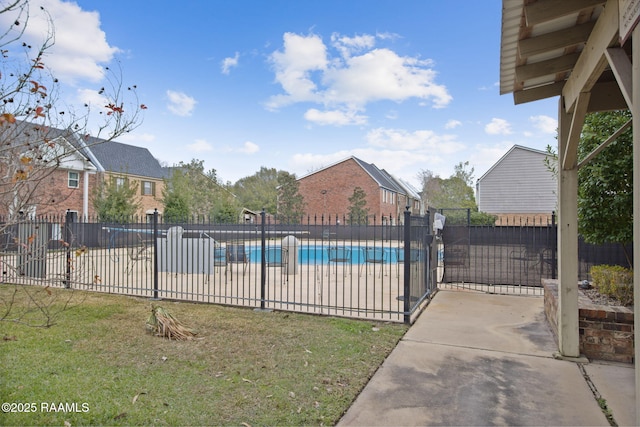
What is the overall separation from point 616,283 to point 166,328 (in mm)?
6130

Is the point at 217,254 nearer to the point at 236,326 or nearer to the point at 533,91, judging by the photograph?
the point at 236,326

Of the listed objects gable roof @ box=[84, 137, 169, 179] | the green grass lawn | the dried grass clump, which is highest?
gable roof @ box=[84, 137, 169, 179]

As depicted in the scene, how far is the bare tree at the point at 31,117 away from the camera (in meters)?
2.56

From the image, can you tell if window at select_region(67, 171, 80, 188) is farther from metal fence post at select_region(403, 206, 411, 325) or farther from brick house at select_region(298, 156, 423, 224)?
metal fence post at select_region(403, 206, 411, 325)

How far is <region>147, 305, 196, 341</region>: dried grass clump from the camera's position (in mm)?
5125

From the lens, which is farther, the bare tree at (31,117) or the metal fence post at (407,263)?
the metal fence post at (407,263)

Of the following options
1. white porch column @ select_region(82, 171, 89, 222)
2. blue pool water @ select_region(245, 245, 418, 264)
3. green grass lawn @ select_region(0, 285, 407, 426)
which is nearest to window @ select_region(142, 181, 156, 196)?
white porch column @ select_region(82, 171, 89, 222)

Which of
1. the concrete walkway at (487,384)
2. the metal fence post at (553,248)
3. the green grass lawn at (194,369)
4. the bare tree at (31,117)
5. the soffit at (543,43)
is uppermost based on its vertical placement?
the soffit at (543,43)

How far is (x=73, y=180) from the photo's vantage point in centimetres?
2361

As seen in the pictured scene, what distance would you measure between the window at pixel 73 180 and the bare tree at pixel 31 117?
2289 centimetres

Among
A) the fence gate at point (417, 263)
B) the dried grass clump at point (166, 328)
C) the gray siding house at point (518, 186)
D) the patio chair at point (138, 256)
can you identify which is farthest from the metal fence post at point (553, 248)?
the gray siding house at point (518, 186)

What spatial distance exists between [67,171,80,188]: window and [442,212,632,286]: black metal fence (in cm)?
2340

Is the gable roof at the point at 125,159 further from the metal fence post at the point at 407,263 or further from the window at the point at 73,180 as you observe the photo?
the metal fence post at the point at 407,263

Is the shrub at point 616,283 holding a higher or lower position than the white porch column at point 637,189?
lower
